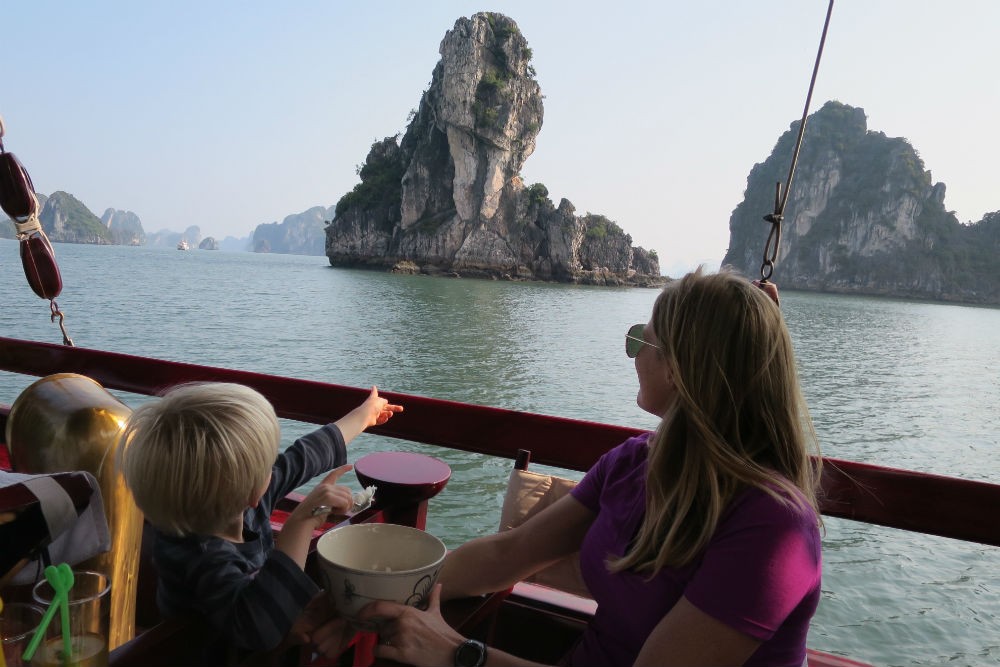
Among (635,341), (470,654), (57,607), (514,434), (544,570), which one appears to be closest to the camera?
(57,607)

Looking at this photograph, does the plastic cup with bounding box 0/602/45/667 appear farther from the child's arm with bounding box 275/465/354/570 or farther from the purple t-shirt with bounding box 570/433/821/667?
the purple t-shirt with bounding box 570/433/821/667

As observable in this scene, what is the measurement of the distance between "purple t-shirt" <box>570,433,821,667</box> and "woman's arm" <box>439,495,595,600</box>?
0.16 meters

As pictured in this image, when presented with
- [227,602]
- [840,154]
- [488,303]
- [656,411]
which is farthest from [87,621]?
[840,154]

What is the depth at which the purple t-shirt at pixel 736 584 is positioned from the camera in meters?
0.93

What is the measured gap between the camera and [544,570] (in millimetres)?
1611

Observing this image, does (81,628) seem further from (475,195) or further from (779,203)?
(475,195)

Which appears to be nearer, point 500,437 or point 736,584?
point 736,584

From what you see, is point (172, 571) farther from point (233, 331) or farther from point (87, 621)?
point (233, 331)

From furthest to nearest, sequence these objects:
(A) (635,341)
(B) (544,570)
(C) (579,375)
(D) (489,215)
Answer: (D) (489,215), (C) (579,375), (B) (544,570), (A) (635,341)

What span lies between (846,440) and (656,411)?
1248 centimetres

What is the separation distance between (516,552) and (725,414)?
0.53 m

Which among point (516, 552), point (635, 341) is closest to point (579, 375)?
point (516, 552)

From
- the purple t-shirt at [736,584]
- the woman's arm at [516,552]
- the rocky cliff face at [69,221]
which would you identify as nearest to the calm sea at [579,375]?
the woman's arm at [516,552]

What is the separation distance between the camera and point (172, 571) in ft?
3.38
